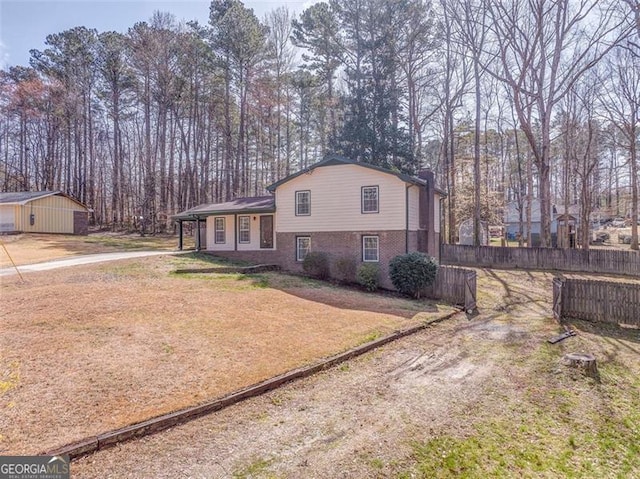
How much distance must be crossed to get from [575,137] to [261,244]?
88.3 feet

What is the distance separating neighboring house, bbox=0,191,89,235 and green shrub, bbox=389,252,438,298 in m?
28.2

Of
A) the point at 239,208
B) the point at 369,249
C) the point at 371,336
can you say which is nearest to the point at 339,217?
the point at 369,249

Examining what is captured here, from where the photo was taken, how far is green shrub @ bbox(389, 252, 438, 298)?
14516 millimetres

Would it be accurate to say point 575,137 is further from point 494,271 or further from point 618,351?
point 618,351

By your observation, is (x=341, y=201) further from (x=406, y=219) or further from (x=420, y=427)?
(x=420, y=427)

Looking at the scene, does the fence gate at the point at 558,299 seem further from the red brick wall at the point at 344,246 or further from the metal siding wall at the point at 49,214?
the metal siding wall at the point at 49,214

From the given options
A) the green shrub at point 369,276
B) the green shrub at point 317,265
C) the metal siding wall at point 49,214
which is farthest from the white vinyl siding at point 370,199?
the metal siding wall at point 49,214

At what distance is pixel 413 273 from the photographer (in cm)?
1462

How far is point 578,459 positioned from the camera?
4.26m

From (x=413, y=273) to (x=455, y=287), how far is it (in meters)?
1.67

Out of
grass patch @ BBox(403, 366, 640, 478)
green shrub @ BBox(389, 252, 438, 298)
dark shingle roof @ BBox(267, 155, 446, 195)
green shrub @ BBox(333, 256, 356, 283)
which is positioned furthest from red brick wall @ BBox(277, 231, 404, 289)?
grass patch @ BBox(403, 366, 640, 478)

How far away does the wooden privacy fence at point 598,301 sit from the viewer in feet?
33.7

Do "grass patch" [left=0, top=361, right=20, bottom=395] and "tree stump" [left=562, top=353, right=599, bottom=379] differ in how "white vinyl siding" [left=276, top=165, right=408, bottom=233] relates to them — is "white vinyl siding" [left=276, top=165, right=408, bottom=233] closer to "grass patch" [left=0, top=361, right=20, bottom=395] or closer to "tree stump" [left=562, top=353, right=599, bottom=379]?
"tree stump" [left=562, top=353, right=599, bottom=379]

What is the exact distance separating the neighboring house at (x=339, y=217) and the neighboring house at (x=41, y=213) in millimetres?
16146
